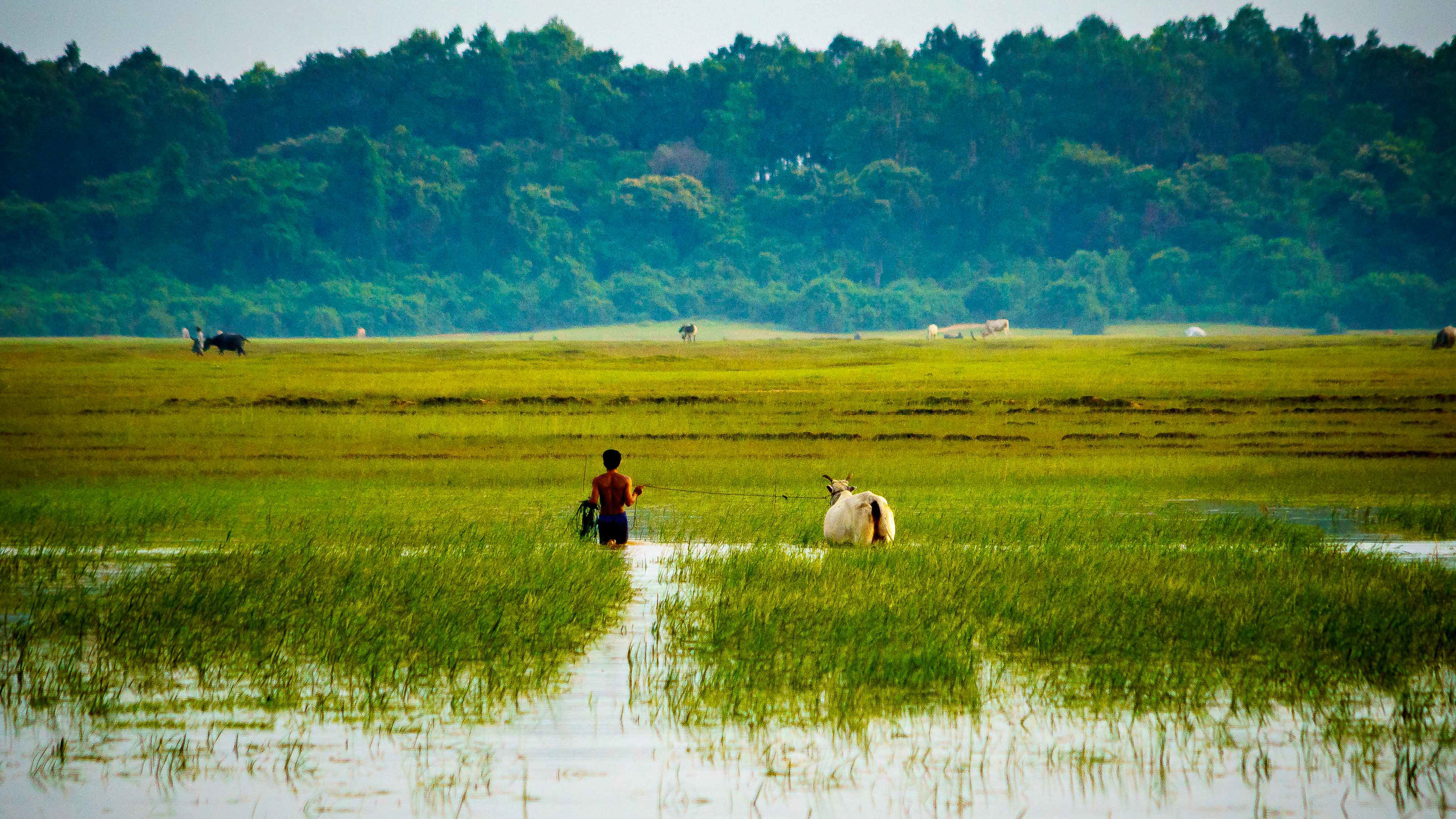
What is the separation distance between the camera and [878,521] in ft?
52.4

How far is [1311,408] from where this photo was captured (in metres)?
36.4

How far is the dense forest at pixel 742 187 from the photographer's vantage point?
117 meters

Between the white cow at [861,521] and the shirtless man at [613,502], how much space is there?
7.61ft

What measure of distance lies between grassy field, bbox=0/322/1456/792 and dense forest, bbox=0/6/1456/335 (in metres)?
76.8

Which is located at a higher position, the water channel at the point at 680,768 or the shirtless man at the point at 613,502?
the shirtless man at the point at 613,502

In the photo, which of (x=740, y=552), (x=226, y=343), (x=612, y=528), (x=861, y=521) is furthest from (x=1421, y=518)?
(x=226, y=343)

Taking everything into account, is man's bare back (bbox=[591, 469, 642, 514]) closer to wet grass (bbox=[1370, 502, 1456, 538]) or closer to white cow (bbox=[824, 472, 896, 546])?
white cow (bbox=[824, 472, 896, 546])

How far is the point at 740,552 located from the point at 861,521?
142 cm

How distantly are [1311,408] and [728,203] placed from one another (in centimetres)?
9723

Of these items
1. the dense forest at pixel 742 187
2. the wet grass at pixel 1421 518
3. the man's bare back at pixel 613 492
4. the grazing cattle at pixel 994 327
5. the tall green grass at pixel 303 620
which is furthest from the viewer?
the dense forest at pixel 742 187

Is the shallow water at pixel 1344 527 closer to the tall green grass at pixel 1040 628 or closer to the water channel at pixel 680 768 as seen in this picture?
the tall green grass at pixel 1040 628

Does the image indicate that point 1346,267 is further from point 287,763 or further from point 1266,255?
point 287,763

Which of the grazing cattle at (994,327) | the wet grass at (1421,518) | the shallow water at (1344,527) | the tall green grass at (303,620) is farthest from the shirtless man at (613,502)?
the grazing cattle at (994,327)

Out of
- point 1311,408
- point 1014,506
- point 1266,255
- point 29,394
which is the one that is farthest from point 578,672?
point 1266,255
